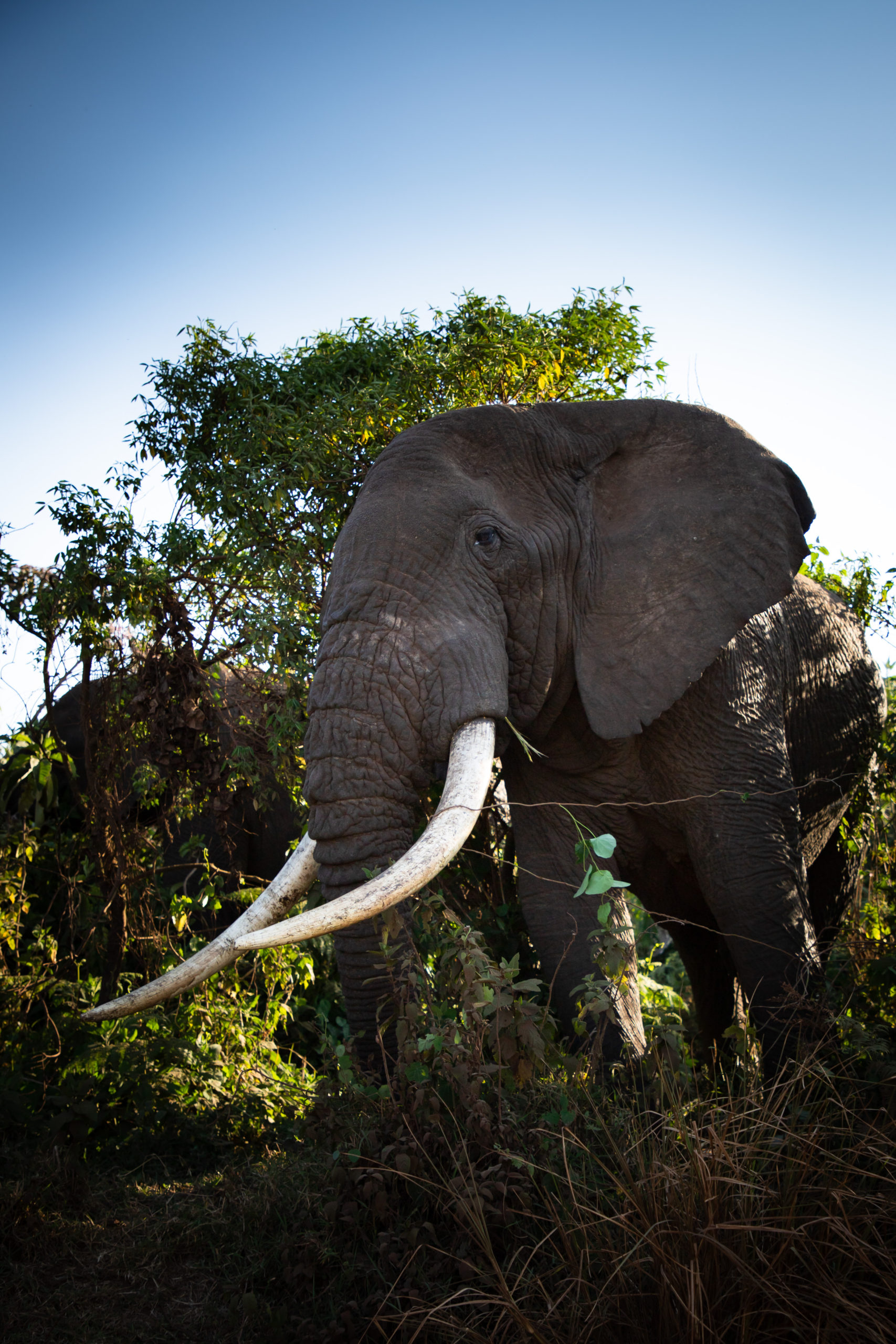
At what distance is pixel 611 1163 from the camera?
307 cm

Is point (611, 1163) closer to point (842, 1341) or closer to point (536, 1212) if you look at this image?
point (536, 1212)

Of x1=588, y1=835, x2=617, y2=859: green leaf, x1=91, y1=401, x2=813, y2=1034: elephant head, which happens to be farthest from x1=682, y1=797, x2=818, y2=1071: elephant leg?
x1=588, y1=835, x2=617, y2=859: green leaf

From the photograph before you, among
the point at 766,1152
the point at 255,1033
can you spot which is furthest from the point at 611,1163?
the point at 255,1033

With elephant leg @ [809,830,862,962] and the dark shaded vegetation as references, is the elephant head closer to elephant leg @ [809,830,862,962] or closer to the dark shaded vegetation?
the dark shaded vegetation

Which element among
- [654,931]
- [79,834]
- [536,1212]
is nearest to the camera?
[536,1212]

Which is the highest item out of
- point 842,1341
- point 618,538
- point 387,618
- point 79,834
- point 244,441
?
point 244,441

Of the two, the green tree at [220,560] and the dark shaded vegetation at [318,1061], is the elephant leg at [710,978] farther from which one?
the green tree at [220,560]

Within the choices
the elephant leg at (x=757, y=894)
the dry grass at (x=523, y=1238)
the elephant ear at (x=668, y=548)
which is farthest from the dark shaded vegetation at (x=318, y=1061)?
the elephant ear at (x=668, y=548)

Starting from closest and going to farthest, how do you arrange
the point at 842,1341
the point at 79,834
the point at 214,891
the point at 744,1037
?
the point at 842,1341 → the point at 744,1037 → the point at 214,891 → the point at 79,834

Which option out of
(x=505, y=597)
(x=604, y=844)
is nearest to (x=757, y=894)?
(x=604, y=844)

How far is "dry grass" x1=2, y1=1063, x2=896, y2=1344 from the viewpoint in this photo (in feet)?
7.89

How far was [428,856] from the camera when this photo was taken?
3.48m

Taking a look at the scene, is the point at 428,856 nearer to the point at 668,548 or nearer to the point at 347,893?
the point at 347,893

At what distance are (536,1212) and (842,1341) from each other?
0.90m
